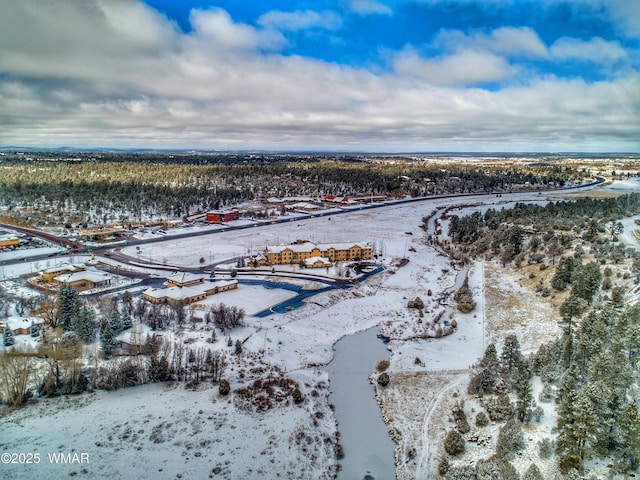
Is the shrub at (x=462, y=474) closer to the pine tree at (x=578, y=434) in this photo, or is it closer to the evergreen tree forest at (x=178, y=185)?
the pine tree at (x=578, y=434)

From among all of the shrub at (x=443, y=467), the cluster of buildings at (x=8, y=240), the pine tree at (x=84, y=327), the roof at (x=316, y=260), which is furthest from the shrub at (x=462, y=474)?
the cluster of buildings at (x=8, y=240)

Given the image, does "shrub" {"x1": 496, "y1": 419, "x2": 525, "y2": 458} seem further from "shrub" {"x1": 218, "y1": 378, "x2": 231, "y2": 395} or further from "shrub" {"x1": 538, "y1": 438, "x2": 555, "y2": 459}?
"shrub" {"x1": 218, "y1": 378, "x2": 231, "y2": 395}

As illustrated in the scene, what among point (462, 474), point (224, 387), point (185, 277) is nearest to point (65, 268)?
point (185, 277)

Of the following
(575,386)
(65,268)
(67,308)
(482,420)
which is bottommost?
(482,420)

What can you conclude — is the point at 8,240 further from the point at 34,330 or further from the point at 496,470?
the point at 496,470

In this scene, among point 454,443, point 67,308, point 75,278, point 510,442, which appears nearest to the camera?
point 510,442

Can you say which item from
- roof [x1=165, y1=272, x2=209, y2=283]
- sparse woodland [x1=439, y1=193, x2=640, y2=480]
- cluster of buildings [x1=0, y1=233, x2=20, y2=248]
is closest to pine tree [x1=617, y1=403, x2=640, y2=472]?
sparse woodland [x1=439, y1=193, x2=640, y2=480]

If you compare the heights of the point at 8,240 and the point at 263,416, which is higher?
the point at 8,240
